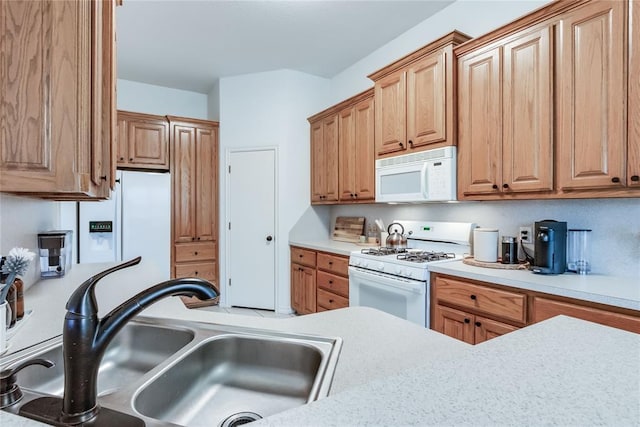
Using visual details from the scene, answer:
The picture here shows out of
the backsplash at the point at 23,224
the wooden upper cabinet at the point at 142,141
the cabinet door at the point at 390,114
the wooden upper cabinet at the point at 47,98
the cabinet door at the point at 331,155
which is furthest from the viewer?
the wooden upper cabinet at the point at 142,141

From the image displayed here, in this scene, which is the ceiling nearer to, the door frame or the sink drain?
the door frame

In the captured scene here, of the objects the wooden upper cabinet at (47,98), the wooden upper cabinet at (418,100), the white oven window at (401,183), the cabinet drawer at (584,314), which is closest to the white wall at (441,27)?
the wooden upper cabinet at (418,100)

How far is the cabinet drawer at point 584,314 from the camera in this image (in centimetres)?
140

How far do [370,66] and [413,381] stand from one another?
3.73 metres

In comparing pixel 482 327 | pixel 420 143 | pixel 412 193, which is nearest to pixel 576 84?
pixel 420 143

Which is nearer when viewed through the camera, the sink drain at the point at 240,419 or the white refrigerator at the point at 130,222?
the sink drain at the point at 240,419

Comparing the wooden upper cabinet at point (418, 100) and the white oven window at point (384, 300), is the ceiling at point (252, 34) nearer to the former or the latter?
the wooden upper cabinet at point (418, 100)

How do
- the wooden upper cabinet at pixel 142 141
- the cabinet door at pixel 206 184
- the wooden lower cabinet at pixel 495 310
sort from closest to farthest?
the wooden lower cabinet at pixel 495 310
the wooden upper cabinet at pixel 142 141
the cabinet door at pixel 206 184

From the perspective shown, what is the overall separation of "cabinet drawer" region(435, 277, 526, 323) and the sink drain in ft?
4.87

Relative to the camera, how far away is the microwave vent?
2428 millimetres

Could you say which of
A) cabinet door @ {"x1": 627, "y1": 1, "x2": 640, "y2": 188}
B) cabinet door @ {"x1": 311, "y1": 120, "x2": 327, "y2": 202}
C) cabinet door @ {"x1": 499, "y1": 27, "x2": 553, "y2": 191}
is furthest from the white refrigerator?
cabinet door @ {"x1": 627, "y1": 1, "x2": 640, "y2": 188}

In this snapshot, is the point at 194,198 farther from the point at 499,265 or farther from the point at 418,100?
the point at 499,265

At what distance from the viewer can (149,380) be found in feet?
2.40

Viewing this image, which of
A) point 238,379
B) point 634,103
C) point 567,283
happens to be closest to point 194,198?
point 238,379
